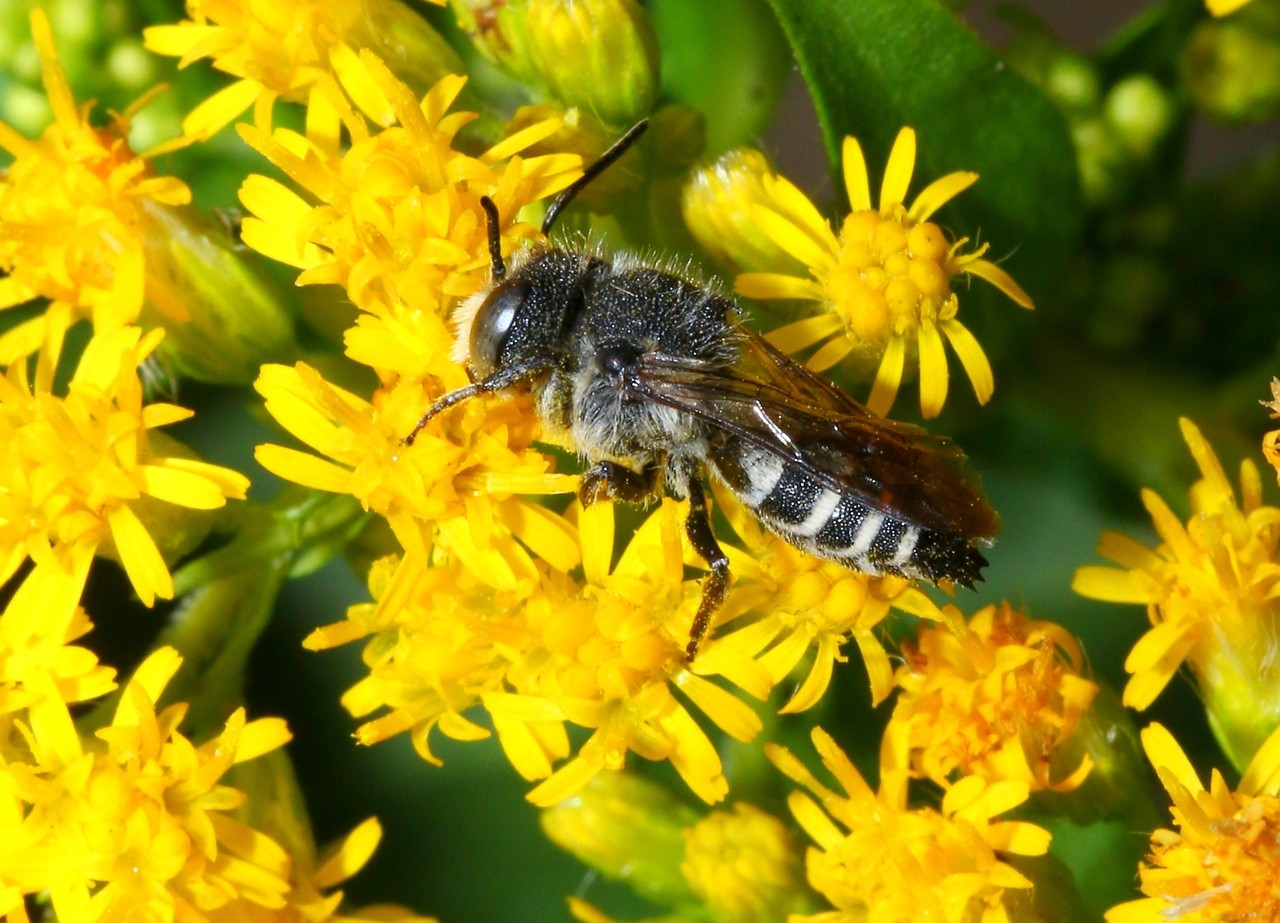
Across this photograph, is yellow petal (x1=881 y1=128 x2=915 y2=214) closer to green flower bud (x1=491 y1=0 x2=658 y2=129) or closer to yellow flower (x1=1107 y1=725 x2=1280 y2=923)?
green flower bud (x1=491 y1=0 x2=658 y2=129)

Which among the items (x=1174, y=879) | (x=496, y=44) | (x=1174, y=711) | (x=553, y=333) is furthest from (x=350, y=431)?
(x=1174, y=711)

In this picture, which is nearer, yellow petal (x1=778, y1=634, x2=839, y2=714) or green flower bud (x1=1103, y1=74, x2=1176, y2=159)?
yellow petal (x1=778, y1=634, x2=839, y2=714)

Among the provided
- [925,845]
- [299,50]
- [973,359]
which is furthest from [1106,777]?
[299,50]

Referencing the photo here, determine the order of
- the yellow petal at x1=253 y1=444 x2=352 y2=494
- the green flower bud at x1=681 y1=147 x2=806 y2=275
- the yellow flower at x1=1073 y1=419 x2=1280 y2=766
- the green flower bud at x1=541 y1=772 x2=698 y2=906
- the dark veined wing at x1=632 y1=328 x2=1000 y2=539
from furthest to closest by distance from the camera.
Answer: the green flower bud at x1=541 y1=772 x2=698 y2=906, the green flower bud at x1=681 y1=147 x2=806 y2=275, the yellow flower at x1=1073 y1=419 x2=1280 y2=766, the yellow petal at x1=253 y1=444 x2=352 y2=494, the dark veined wing at x1=632 y1=328 x2=1000 y2=539

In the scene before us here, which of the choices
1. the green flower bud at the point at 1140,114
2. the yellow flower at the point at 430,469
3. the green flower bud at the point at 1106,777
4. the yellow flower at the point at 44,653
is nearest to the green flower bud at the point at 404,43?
the yellow flower at the point at 430,469

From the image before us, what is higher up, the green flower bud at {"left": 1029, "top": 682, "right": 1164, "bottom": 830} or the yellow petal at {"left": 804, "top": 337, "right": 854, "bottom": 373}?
the yellow petal at {"left": 804, "top": 337, "right": 854, "bottom": 373}

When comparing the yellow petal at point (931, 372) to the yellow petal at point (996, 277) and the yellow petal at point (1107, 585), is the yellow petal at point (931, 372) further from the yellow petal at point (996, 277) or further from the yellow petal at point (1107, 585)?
the yellow petal at point (1107, 585)

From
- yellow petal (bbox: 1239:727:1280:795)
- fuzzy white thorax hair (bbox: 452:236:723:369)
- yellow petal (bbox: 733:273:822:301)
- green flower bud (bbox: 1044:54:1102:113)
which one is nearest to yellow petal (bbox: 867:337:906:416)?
yellow petal (bbox: 733:273:822:301)
